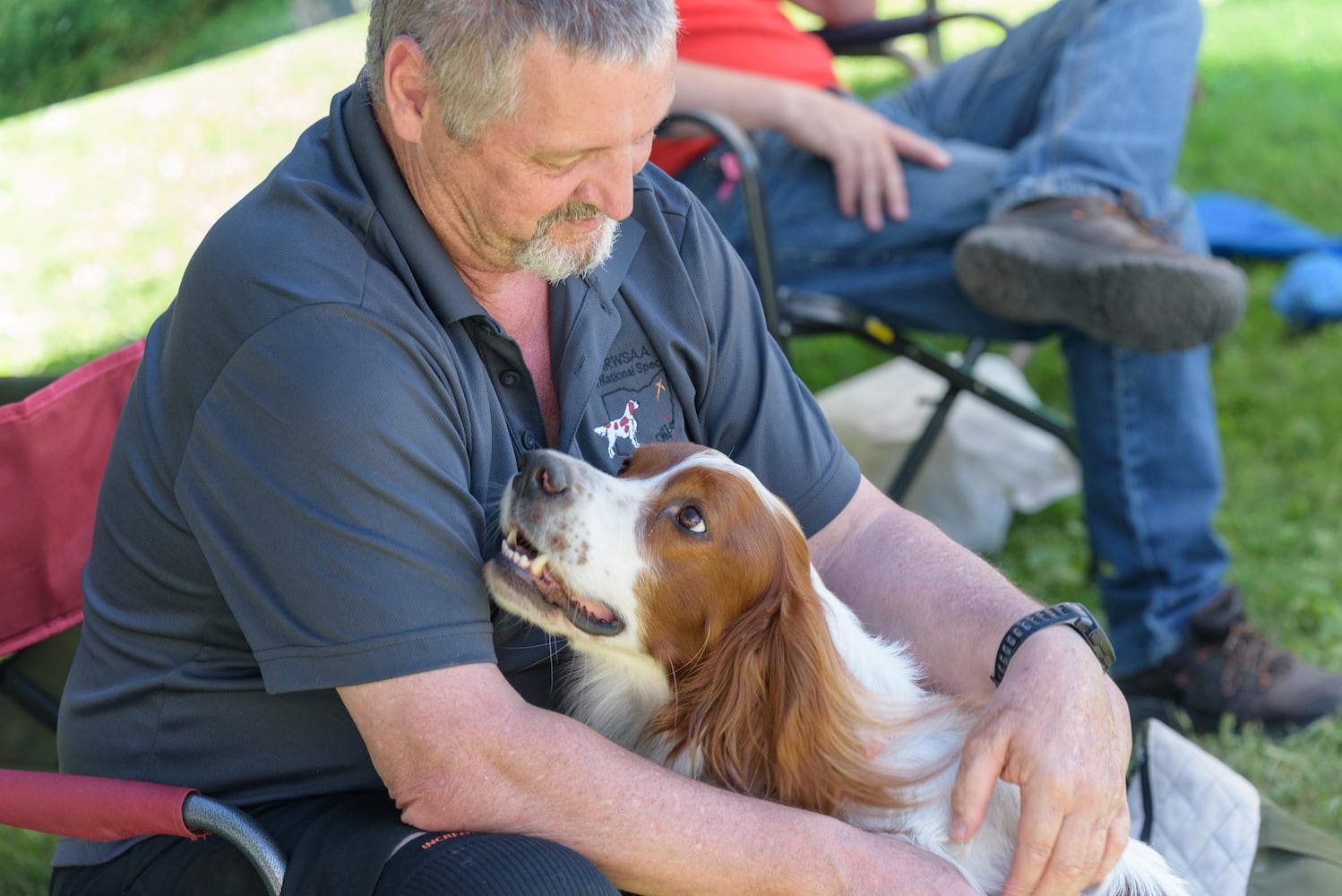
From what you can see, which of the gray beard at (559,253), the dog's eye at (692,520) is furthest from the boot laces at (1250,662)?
the gray beard at (559,253)

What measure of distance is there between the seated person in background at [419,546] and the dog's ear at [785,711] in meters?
0.13

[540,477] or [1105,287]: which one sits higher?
[540,477]

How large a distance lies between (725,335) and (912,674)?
0.61 m

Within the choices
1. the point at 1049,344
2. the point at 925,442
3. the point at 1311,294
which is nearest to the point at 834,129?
the point at 925,442

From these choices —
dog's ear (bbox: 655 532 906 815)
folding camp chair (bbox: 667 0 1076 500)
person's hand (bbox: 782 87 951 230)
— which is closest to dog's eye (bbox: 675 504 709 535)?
dog's ear (bbox: 655 532 906 815)

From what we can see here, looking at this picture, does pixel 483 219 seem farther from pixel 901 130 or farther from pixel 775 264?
pixel 901 130

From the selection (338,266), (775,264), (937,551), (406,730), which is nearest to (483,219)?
(338,266)

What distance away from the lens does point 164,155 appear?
24.5 feet

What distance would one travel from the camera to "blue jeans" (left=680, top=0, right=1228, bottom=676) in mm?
3248

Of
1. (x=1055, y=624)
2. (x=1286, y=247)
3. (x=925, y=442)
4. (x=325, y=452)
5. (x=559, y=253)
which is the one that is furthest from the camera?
(x=1286, y=247)

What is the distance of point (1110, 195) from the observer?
3.14 m

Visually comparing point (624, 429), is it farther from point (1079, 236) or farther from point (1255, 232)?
point (1255, 232)

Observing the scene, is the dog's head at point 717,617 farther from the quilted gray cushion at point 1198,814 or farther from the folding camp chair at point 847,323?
the folding camp chair at point 847,323

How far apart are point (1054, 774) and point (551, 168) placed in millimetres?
1039
